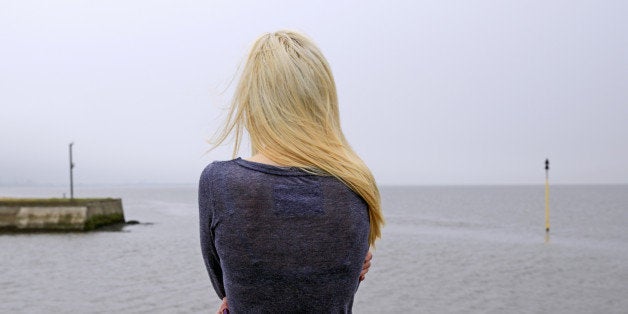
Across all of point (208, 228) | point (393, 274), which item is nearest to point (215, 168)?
point (208, 228)

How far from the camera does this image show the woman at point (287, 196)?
167cm

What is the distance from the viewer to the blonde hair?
171cm

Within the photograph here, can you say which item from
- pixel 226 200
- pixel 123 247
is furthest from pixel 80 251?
pixel 226 200

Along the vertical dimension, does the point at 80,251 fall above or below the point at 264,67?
below

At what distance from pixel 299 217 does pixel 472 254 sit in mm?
33132

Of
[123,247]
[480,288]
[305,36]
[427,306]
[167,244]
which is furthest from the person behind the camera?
[167,244]

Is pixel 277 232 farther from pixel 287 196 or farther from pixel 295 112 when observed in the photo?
pixel 295 112

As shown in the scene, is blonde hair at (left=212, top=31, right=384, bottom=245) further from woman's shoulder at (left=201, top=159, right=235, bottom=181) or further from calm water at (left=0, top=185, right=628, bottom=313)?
calm water at (left=0, top=185, right=628, bottom=313)

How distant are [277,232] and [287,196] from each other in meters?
0.10

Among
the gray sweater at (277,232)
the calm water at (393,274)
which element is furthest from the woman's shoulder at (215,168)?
the calm water at (393,274)

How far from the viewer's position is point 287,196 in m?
1.66

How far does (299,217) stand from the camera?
65.8 inches

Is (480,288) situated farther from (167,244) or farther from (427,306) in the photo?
(167,244)

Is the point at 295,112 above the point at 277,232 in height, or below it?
above
